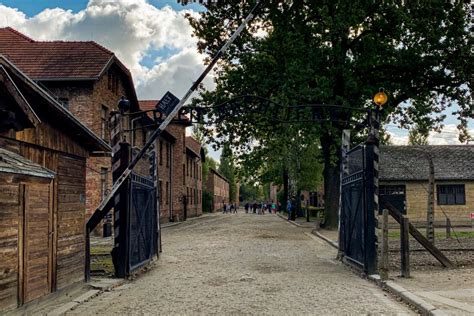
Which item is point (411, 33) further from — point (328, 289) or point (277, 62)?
point (328, 289)

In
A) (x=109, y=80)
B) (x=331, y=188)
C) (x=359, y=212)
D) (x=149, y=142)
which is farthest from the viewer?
(x=331, y=188)

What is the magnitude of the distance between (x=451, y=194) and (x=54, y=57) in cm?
2583

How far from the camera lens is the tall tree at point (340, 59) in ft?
82.4

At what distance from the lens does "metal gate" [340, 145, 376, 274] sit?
42.7 feet

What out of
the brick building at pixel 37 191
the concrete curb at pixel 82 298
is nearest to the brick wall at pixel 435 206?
the concrete curb at pixel 82 298

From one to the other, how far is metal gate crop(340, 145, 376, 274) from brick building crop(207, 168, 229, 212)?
71.9m

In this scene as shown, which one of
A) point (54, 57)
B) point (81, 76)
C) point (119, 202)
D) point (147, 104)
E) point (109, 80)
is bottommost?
point (119, 202)

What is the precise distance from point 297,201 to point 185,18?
28082mm

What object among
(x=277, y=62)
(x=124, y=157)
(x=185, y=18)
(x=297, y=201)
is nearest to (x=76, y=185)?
(x=124, y=157)

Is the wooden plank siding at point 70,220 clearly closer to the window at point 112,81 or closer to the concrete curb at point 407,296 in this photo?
the concrete curb at point 407,296

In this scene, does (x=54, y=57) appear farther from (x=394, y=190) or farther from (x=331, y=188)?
(x=394, y=190)

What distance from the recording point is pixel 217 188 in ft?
337

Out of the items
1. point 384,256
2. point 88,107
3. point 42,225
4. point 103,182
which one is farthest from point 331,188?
point 42,225

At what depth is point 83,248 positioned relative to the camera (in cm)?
1174
